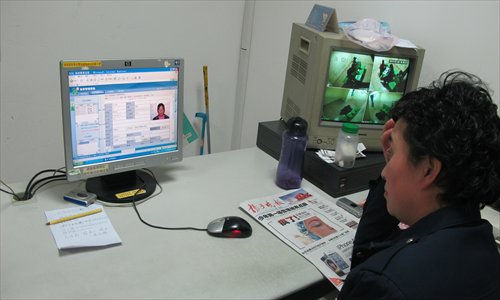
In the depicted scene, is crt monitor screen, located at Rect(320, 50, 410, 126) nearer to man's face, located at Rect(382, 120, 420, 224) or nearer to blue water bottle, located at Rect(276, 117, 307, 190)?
blue water bottle, located at Rect(276, 117, 307, 190)

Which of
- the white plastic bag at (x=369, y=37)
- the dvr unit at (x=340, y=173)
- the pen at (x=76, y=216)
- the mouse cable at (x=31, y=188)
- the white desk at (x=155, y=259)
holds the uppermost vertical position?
the white plastic bag at (x=369, y=37)

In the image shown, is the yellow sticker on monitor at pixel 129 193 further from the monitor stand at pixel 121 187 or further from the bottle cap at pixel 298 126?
the bottle cap at pixel 298 126

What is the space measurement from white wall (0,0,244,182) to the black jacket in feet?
6.32

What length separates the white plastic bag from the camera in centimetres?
159

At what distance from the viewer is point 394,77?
1.69 m

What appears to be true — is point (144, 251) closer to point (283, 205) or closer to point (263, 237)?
point (263, 237)

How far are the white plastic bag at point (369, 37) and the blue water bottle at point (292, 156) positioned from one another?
1.23 feet

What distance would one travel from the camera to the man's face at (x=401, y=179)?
2.86 ft

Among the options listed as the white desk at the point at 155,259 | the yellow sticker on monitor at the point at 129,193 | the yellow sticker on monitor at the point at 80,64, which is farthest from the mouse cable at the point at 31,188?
the yellow sticker on monitor at the point at 80,64

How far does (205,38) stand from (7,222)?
1738mm

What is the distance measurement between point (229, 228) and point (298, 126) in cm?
51

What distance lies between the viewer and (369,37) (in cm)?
160

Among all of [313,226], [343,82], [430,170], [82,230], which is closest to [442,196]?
[430,170]

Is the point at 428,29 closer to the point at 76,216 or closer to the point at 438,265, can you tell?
the point at 438,265
